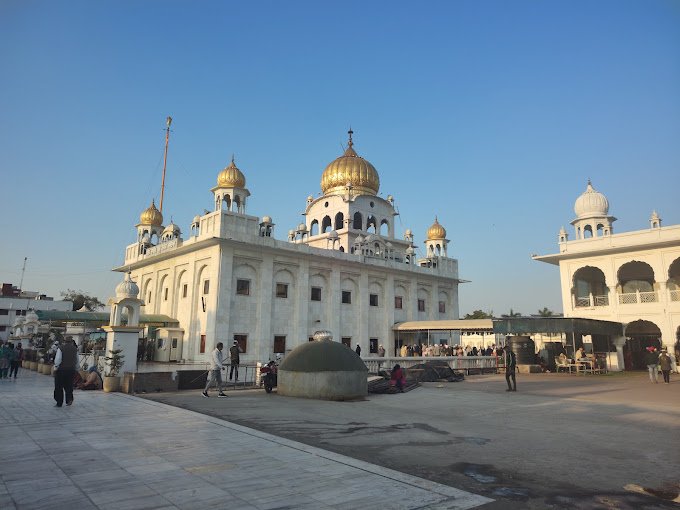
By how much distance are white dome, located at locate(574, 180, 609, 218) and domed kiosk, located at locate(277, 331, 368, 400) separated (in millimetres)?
26992

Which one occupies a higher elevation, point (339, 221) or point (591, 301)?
point (339, 221)

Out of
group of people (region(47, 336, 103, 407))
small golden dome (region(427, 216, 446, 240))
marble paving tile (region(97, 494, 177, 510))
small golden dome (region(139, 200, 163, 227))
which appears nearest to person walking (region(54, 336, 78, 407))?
group of people (region(47, 336, 103, 407))

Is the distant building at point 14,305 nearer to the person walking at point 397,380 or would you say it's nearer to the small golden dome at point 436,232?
the small golden dome at point 436,232

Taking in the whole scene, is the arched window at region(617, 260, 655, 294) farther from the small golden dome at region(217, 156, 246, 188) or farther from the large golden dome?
the small golden dome at region(217, 156, 246, 188)

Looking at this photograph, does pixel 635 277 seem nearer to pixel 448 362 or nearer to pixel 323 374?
pixel 448 362

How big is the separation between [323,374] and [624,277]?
27889 millimetres

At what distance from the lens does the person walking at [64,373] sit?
36.4 feet

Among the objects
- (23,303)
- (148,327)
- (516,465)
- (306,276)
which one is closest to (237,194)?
(306,276)

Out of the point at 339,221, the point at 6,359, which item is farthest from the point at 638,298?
the point at 6,359

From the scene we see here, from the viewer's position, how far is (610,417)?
1084cm

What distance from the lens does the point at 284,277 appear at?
101ft

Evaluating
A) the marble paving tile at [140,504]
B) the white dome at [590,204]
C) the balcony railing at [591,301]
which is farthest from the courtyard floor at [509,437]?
the white dome at [590,204]

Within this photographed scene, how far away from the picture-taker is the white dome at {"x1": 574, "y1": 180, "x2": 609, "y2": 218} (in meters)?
34.0

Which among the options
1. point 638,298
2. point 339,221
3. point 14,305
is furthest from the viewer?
point 14,305
